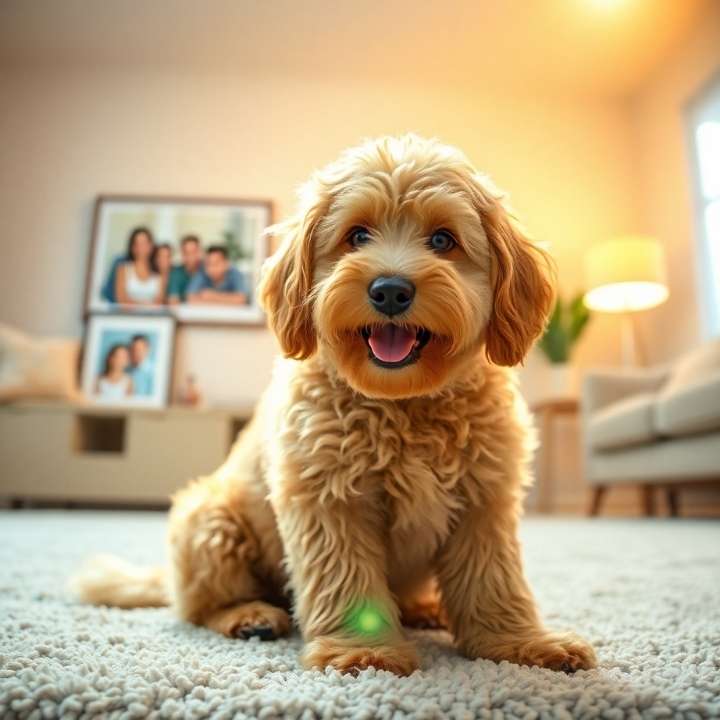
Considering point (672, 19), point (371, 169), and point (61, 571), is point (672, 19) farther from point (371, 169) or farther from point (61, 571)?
point (61, 571)

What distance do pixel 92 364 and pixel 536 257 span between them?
5.37 m

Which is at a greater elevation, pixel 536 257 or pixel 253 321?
pixel 253 321

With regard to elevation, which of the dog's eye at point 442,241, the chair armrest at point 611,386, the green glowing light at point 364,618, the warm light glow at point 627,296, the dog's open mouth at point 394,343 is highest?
the warm light glow at point 627,296

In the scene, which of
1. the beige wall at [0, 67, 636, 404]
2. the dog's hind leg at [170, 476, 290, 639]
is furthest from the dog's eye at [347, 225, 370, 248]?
the beige wall at [0, 67, 636, 404]

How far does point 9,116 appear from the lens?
6520 mm

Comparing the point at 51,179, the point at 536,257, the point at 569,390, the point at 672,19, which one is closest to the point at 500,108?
the point at 672,19

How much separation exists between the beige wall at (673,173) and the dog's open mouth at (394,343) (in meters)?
5.60

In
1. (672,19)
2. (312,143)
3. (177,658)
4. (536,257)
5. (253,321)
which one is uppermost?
(672,19)

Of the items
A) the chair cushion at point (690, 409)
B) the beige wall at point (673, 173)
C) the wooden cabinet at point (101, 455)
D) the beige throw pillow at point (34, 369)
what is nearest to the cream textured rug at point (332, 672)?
the chair cushion at point (690, 409)

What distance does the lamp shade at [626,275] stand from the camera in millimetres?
5293

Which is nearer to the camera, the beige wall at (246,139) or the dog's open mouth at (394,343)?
the dog's open mouth at (394,343)

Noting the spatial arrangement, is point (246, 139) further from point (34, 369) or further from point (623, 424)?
point (623, 424)

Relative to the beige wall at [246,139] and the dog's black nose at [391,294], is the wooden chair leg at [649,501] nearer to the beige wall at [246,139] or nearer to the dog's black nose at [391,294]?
the beige wall at [246,139]

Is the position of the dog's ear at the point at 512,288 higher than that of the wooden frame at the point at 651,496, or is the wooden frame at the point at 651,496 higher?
the dog's ear at the point at 512,288
